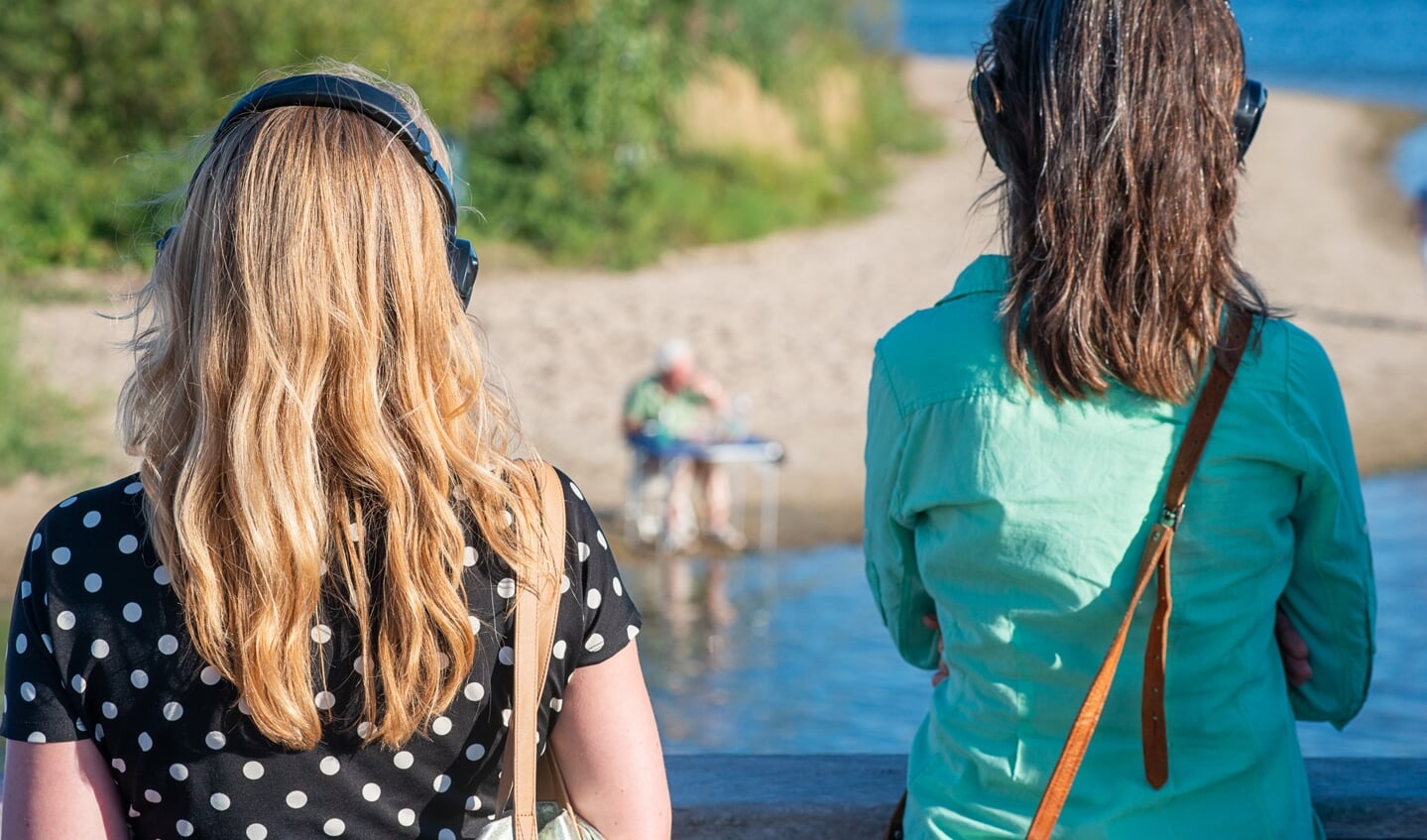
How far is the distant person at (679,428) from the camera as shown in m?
9.84

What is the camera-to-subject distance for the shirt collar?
5.75ft

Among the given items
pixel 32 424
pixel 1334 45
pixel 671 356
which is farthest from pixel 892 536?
pixel 1334 45

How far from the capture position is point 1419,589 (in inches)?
328

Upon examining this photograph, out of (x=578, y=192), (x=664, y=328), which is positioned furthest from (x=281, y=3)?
(x=664, y=328)

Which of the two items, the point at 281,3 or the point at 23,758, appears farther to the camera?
the point at 281,3

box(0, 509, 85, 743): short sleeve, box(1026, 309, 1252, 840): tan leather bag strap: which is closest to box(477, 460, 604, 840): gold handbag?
box(0, 509, 85, 743): short sleeve

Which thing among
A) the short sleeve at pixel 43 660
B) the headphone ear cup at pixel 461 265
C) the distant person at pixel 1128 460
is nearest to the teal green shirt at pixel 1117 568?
the distant person at pixel 1128 460

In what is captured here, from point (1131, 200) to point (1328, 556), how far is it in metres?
0.48

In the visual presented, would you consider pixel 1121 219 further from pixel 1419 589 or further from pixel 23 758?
pixel 1419 589

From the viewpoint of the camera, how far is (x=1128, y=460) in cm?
166

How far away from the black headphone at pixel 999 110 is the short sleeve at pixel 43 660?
1102 mm

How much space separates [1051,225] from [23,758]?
1186mm

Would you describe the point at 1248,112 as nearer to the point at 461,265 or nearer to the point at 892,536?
the point at 892,536

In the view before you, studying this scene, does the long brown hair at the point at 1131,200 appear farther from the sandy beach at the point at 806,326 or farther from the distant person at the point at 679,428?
the distant person at the point at 679,428
